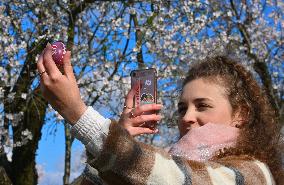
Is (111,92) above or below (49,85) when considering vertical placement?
above

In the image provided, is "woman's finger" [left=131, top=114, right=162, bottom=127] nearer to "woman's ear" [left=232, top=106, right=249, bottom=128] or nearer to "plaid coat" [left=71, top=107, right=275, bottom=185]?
"plaid coat" [left=71, top=107, right=275, bottom=185]

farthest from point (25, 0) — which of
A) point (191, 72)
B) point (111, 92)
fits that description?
point (191, 72)

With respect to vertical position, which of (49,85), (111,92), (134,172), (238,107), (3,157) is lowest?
(134,172)

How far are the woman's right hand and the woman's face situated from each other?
0.24 metres

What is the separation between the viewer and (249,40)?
36.0ft

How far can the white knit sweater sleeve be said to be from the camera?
1115 millimetres

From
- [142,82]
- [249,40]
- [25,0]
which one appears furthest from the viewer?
[249,40]

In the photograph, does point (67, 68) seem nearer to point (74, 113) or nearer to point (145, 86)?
point (74, 113)

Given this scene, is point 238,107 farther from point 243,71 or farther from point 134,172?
point 134,172

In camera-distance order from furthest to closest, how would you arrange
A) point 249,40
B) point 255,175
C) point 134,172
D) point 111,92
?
point 249,40 → point 111,92 → point 255,175 → point 134,172

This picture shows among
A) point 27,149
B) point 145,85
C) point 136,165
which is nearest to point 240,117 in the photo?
point 145,85

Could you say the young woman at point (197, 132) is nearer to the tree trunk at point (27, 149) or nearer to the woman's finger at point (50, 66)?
the woman's finger at point (50, 66)

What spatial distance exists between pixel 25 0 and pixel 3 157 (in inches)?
84.7

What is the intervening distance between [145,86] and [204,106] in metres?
0.21
